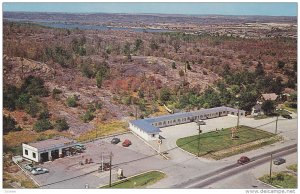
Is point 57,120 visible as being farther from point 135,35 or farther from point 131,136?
point 135,35

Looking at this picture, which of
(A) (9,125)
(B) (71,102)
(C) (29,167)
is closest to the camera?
(C) (29,167)

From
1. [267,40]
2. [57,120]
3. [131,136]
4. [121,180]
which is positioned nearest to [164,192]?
[121,180]

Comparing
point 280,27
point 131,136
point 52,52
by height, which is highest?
point 280,27

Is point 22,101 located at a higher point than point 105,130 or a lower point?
higher

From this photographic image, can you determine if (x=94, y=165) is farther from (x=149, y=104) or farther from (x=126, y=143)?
(x=149, y=104)

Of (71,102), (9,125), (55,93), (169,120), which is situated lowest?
(169,120)

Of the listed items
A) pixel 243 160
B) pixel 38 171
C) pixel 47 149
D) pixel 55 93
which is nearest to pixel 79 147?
pixel 47 149
